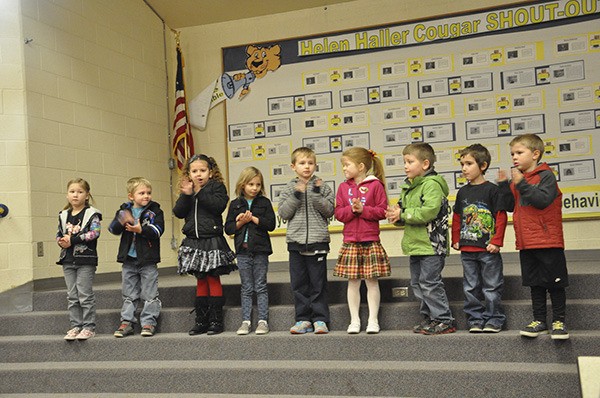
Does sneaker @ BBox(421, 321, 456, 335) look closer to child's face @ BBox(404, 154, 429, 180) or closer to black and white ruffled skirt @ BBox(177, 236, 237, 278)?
child's face @ BBox(404, 154, 429, 180)

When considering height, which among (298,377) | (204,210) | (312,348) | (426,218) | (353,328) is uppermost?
(204,210)

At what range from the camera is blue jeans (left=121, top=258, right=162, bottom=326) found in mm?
4965

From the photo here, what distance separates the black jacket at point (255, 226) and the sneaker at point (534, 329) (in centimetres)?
177

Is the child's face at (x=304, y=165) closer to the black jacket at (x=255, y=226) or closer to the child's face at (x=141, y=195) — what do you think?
the black jacket at (x=255, y=226)

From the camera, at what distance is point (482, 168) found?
4309mm

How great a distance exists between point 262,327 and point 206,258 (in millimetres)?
615

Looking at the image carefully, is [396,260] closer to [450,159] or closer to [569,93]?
[450,159]

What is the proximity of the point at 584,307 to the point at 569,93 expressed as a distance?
2739mm

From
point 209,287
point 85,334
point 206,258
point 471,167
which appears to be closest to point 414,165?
point 471,167

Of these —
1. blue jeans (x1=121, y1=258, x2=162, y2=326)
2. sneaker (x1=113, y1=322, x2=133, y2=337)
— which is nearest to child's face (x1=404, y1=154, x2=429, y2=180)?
blue jeans (x1=121, y1=258, x2=162, y2=326)

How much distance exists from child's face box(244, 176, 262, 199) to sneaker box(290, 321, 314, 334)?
96 cm

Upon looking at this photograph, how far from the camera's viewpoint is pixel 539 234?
Result: 3898 mm

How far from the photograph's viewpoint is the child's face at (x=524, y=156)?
396cm

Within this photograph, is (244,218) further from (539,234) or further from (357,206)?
(539,234)
